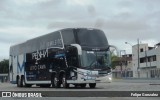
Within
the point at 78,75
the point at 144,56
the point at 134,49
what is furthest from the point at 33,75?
the point at 134,49

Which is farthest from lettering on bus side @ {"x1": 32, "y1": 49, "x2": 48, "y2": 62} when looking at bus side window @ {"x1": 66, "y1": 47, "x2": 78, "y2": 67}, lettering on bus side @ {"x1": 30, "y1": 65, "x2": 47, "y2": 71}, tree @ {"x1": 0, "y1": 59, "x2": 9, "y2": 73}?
tree @ {"x1": 0, "y1": 59, "x2": 9, "y2": 73}

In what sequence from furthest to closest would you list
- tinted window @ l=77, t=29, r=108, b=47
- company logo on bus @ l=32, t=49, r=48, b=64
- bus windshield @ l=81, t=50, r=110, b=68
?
company logo on bus @ l=32, t=49, r=48, b=64, tinted window @ l=77, t=29, r=108, b=47, bus windshield @ l=81, t=50, r=110, b=68

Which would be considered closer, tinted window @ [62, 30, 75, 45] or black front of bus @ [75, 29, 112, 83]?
black front of bus @ [75, 29, 112, 83]

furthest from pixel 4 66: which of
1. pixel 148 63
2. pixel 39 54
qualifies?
pixel 39 54

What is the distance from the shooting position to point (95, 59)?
26.4 meters

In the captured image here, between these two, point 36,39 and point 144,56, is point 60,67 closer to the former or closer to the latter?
point 36,39

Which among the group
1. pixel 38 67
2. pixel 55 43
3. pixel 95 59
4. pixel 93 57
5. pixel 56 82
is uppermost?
pixel 55 43

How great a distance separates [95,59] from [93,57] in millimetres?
210

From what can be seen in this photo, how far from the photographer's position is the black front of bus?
26016mm

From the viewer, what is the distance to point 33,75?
3250 cm

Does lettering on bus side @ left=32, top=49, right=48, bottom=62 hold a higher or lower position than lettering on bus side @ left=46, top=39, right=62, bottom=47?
lower

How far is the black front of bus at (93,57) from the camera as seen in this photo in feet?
85.4

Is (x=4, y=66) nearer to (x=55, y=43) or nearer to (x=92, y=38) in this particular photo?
(x=55, y=43)

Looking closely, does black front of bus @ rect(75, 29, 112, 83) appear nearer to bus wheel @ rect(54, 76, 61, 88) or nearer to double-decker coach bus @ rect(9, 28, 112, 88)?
double-decker coach bus @ rect(9, 28, 112, 88)
